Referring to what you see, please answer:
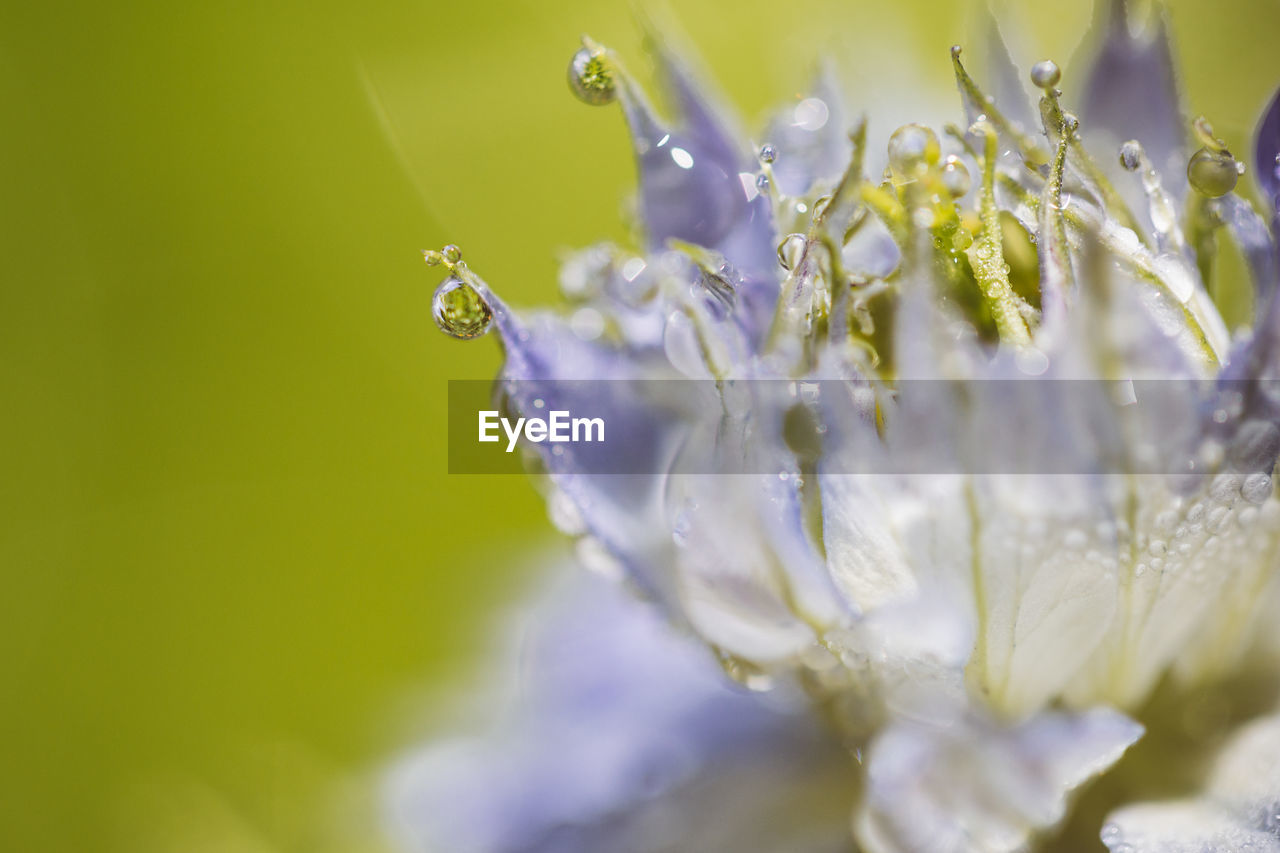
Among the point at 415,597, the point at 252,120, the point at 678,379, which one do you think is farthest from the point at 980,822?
the point at 252,120

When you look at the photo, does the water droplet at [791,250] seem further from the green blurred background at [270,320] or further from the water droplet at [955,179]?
the green blurred background at [270,320]

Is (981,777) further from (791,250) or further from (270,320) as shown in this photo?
(270,320)

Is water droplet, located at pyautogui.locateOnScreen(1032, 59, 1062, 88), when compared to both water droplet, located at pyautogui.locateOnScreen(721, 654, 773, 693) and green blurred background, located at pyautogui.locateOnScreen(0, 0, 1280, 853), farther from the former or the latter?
green blurred background, located at pyautogui.locateOnScreen(0, 0, 1280, 853)

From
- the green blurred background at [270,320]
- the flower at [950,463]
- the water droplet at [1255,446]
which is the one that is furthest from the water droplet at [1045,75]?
the green blurred background at [270,320]

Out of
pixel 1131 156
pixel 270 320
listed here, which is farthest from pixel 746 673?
pixel 270 320

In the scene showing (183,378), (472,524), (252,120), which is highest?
(252,120)

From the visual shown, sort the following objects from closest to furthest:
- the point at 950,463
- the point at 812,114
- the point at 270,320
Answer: the point at 950,463
the point at 812,114
the point at 270,320

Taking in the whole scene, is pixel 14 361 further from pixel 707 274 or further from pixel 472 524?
pixel 707 274
